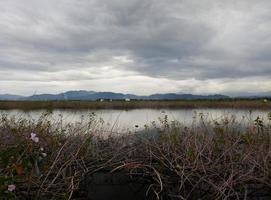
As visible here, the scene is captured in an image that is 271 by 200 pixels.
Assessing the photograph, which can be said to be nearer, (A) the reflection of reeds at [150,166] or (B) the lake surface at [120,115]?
(A) the reflection of reeds at [150,166]

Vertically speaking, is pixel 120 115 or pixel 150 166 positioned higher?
pixel 120 115

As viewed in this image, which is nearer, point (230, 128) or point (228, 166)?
point (228, 166)

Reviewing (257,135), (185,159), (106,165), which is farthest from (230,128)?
(106,165)

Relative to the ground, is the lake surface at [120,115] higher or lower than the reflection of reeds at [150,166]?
higher

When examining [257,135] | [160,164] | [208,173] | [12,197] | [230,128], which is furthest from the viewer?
[230,128]

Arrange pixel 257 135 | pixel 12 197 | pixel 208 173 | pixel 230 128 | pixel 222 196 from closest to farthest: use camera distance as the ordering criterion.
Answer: pixel 12 197
pixel 222 196
pixel 208 173
pixel 257 135
pixel 230 128

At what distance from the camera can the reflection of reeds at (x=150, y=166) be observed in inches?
146

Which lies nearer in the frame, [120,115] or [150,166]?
[150,166]

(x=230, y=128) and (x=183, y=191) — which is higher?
(x=230, y=128)

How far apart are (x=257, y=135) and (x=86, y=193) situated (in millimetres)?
3047

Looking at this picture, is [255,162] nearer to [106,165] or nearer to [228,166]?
[228,166]

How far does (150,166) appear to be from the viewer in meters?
4.19

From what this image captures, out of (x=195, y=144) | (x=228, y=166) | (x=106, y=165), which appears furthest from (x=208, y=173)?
(x=106, y=165)

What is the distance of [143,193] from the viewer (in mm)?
4164
